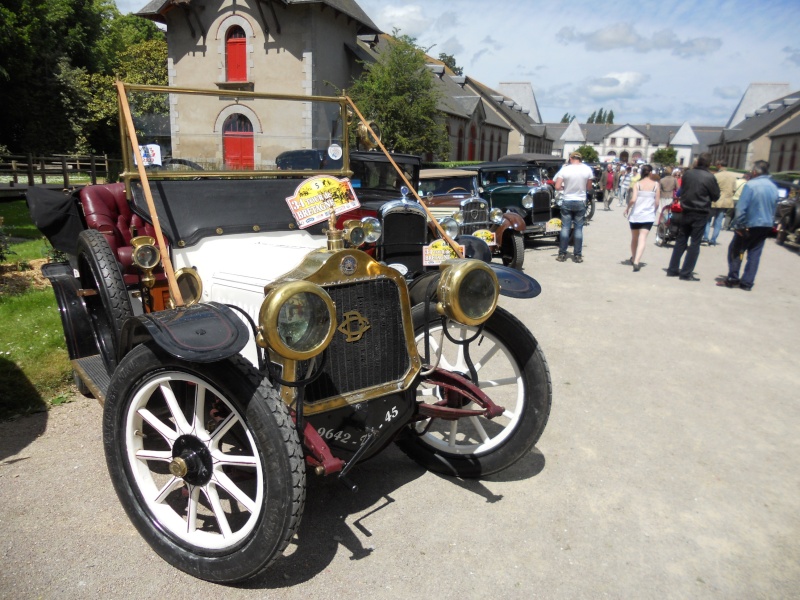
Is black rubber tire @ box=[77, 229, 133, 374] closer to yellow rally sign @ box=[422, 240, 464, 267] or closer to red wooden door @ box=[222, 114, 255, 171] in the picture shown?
red wooden door @ box=[222, 114, 255, 171]

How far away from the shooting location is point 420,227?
6262 millimetres

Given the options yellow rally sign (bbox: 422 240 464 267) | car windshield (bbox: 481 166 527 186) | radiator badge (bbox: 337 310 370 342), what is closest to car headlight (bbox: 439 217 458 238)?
yellow rally sign (bbox: 422 240 464 267)

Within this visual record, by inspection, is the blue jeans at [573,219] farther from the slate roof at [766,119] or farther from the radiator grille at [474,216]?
the slate roof at [766,119]

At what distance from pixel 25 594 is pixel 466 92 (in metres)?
43.1

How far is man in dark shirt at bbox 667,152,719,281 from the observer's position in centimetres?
811

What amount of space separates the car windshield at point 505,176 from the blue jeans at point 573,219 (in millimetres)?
2718

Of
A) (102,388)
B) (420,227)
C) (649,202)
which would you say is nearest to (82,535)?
(102,388)

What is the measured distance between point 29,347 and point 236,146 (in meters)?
2.33

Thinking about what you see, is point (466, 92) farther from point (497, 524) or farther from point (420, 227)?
point (497, 524)

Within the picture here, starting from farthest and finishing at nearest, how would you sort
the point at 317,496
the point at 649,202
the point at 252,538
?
the point at 649,202 → the point at 317,496 → the point at 252,538

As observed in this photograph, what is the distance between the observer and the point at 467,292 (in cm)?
259

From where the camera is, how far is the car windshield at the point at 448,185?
1034 cm

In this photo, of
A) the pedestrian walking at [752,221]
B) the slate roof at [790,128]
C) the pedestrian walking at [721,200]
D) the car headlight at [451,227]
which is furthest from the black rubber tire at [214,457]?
the slate roof at [790,128]

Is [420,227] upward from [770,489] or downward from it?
upward
